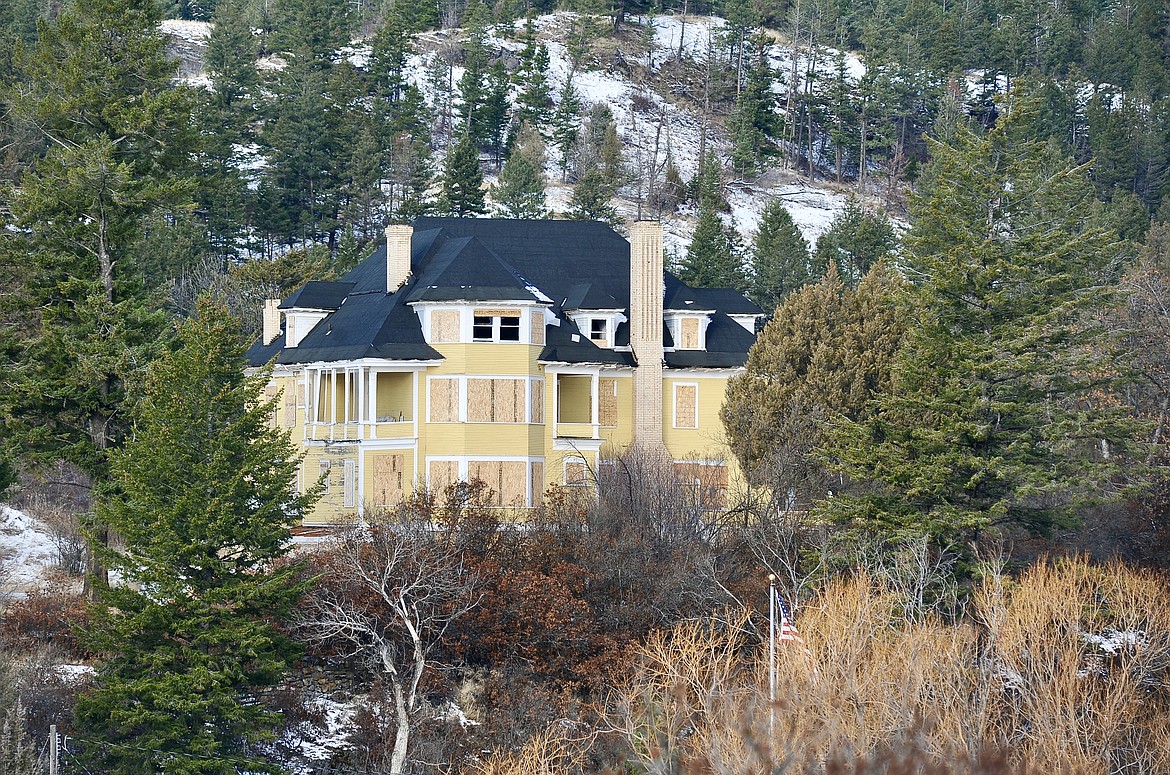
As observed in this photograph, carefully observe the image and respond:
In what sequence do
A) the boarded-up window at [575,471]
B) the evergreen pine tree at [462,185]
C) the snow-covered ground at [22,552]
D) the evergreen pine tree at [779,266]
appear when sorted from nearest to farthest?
the snow-covered ground at [22,552] < the boarded-up window at [575,471] < the evergreen pine tree at [779,266] < the evergreen pine tree at [462,185]

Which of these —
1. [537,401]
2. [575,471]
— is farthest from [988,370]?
[537,401]

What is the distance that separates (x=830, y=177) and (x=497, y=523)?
7801 centimetres

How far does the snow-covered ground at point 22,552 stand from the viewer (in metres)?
42.8

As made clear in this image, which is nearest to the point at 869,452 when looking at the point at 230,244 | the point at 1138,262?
the point at 1138,262

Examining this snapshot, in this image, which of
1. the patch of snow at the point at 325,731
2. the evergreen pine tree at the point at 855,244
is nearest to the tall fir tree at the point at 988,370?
the patch of snow at the point at 325,731

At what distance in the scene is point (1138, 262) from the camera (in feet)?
224

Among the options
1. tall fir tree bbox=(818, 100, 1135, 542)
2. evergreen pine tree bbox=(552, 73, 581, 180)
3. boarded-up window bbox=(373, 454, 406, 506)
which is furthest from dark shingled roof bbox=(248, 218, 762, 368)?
evergreen pine tree bbox=(552, 73, 581, 180)

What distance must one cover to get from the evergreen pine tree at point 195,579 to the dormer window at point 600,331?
Result: 1823 cm

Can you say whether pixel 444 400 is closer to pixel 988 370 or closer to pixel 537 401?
pixel 537 401

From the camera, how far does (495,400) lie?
46969 mm

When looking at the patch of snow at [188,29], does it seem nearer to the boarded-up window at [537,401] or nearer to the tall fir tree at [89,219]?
the tall fir tree at [89,219]

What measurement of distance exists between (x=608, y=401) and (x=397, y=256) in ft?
27.6

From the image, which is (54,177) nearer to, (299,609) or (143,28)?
(143,28)

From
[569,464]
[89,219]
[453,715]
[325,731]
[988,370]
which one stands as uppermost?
[89,219]
